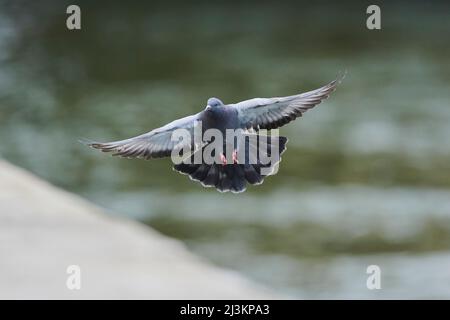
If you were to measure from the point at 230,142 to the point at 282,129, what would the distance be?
2.28 meters

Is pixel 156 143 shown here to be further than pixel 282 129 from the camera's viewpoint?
No

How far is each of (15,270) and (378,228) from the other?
1492 mm

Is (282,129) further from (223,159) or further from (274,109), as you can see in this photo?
(223,159)

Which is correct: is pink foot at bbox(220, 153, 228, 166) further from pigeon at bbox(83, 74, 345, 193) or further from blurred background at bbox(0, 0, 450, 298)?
blurred background at bbox(0, 0, 450, 298)

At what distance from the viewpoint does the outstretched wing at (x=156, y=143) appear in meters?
2.42

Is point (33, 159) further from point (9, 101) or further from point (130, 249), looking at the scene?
point (130, 249)

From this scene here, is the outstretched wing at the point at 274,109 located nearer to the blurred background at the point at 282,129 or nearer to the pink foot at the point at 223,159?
the pink foot at the point at 223,159

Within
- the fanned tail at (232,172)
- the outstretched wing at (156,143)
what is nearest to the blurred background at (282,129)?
the fanned tail at (232,172)

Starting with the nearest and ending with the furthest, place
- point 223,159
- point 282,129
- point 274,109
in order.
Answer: point 223,159 < point 274,109 < point 282,129

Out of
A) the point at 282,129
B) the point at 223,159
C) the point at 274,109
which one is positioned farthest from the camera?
the point at 282,129

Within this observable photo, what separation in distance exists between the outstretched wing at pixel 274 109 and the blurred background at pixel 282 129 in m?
0.87

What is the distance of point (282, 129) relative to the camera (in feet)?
15.3

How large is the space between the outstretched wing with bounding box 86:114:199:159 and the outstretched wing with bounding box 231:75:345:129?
0.48 feet

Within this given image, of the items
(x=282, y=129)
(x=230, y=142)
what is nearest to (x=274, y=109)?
(x=230, y=142)
